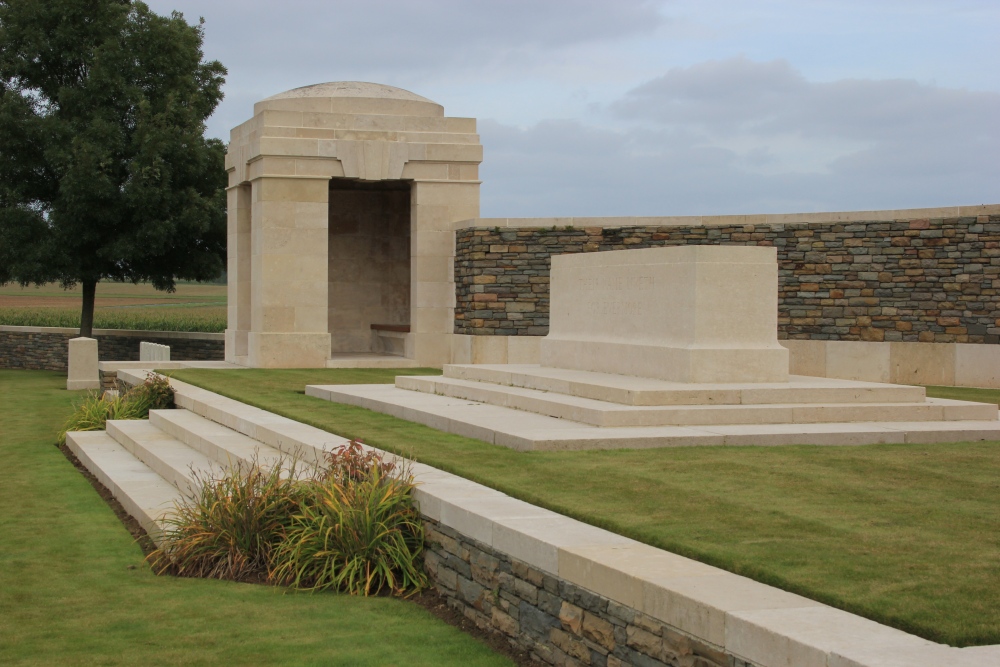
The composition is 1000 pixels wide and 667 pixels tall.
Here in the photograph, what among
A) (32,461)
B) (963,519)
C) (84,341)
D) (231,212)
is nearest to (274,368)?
(231,212)

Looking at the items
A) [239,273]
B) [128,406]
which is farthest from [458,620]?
[239,273]

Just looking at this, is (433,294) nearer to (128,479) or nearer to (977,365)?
(977,365)

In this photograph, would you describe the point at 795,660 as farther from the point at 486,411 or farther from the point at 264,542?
the point at 486,411

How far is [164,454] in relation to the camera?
11711mm

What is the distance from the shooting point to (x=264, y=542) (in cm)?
783

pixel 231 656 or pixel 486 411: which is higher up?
pixel 486 411

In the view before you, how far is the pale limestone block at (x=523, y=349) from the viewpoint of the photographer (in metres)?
19.2

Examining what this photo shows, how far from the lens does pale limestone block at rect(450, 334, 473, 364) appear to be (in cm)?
1948

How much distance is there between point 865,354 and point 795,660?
44.9ft

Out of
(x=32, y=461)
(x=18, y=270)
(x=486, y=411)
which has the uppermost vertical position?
(x=18, y=270)

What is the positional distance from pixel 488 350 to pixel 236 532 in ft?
38.3

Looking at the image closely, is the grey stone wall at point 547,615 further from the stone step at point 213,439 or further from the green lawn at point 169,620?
the stone step at point 213,439

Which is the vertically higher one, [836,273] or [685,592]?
[836,273]

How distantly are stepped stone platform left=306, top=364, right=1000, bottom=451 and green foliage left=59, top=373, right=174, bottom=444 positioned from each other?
191 inches
